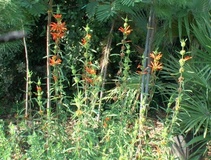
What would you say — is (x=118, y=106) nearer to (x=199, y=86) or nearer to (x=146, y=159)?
(x=146, y=159)

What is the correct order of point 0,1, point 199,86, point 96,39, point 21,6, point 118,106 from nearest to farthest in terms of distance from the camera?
point 0,1
point 21,6
point 118,106
point 199,86
point 96,39

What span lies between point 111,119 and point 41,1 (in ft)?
3.69

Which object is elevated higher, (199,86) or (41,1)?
(41,1)

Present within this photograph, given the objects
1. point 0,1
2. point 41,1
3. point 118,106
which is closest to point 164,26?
point 118,106

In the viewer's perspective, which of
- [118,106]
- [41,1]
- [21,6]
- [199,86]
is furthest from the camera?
[199,86]

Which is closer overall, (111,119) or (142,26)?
(111,119)

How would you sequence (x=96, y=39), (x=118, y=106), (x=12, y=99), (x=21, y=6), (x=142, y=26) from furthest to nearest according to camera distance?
(x=12, y=99)
(x=96, y=39)
(x=142, y=26)
(x=118, y=106)
(x=21, y=6)

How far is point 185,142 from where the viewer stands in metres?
3.58

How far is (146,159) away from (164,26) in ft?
4.24

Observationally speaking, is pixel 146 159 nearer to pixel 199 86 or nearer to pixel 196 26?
pixel 199 86

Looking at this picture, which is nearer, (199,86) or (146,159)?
(146,159)

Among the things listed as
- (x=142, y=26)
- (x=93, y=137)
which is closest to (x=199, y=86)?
(x=142, y=26)

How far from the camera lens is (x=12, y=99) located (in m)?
6.08

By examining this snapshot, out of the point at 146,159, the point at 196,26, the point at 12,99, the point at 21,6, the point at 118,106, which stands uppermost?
the point at 21,6
